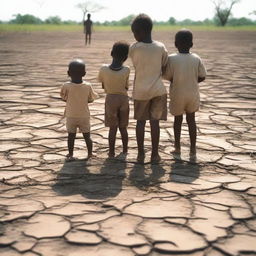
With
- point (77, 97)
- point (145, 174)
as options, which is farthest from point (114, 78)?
point (145, 174)

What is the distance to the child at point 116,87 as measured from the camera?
3.25m

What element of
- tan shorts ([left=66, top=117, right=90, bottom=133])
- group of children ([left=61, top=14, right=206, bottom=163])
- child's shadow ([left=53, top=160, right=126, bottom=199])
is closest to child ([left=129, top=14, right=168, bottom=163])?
group of children ([left=61, top=14, right=206, bottom=163])

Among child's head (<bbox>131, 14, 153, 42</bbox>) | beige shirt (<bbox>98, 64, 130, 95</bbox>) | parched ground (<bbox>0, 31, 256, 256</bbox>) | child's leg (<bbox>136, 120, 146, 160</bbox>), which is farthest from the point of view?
child's leg (<bbox>136, 120, 146, 160</bbox>)

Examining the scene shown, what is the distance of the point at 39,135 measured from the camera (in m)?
4.18

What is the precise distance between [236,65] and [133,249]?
9.19 metres

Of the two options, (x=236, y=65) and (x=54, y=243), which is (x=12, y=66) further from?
(x=54, y=243)

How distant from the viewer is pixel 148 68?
322cm

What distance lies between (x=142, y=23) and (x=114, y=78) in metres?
0.47

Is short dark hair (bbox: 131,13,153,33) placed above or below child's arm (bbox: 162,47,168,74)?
above

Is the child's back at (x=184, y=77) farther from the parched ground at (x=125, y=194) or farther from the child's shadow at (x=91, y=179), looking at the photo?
the child's shadow at (x=91, y=179)

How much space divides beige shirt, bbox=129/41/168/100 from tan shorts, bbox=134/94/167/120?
0.05m

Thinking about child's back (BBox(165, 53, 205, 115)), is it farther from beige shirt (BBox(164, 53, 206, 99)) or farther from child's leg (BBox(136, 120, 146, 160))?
child's leg (BBox(136, 120, 146, 160))

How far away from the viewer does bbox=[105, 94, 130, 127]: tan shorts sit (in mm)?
3357

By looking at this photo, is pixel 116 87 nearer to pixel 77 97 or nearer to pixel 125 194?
pixel 77 97
